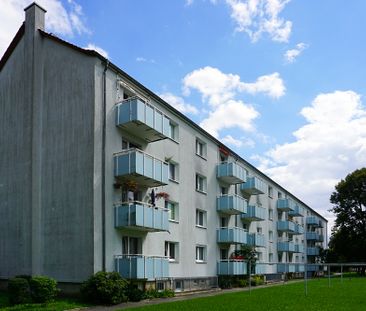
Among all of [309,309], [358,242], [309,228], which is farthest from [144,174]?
[309,228]

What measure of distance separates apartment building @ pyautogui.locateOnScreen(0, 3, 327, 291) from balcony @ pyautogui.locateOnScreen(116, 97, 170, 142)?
52mm

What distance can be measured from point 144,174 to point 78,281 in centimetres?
563

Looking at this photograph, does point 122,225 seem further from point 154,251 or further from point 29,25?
point 29,25

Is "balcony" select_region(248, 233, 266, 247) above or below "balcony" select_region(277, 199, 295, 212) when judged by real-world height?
below

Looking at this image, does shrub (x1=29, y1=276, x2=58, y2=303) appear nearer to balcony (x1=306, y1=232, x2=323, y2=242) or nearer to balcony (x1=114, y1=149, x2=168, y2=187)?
balcony (x1=114, y1=149, x2=168, y2=187)

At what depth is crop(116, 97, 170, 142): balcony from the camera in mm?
23094

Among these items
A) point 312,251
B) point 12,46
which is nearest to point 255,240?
point 12,46

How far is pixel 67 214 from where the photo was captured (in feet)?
72.4

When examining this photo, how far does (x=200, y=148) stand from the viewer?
111 feet

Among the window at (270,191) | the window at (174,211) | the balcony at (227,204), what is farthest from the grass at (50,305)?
the window at (270,191)

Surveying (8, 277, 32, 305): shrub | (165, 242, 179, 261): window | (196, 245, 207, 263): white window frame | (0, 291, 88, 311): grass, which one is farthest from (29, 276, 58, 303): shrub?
(196, 245, 207, 263): white window frame

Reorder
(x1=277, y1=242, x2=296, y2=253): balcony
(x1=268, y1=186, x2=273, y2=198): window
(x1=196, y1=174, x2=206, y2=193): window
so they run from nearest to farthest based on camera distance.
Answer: (x1=196, y1=174, x2=206, y2=193): window
(x1=277, y1=242, x2=296, y2=253): balcony
(x1=268, y1=186, x2=273, y2=198): window

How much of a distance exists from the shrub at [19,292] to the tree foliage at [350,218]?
52771mm

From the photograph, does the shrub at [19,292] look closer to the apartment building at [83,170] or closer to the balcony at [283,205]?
the apartment building at [83,170]
